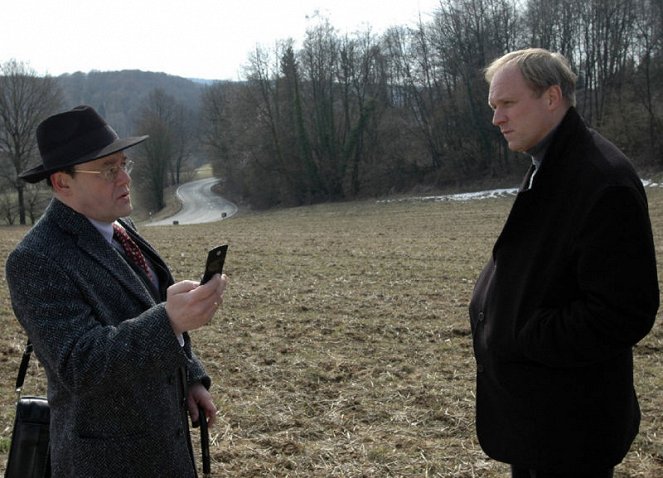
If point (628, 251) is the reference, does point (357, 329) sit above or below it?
below

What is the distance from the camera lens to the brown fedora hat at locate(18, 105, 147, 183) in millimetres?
2293

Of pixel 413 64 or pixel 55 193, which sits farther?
pixel 413 64

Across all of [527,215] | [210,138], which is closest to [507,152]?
[210,138]

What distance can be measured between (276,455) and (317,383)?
4.44ft

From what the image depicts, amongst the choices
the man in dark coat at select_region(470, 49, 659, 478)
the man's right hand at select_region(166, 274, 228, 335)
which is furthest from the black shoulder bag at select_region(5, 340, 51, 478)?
the man in dark coat at select_region(470, 49, 659, 478)

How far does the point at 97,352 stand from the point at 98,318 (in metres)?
0.21

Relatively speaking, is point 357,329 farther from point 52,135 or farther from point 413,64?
point 413,64

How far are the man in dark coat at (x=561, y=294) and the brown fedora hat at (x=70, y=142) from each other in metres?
1.55

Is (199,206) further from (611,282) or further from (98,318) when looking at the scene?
(611,282)

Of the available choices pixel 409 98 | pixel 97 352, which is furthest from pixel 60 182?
pixel 409 98

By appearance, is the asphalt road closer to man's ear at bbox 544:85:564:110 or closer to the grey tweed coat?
the grey tweed coat

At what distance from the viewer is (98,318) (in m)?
2.21

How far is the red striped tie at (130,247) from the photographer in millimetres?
2568

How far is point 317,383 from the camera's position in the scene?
560 centimetres
